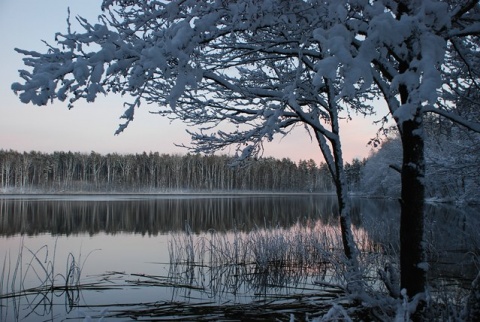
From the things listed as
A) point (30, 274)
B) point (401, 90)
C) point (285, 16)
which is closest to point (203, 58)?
point (285, 16)

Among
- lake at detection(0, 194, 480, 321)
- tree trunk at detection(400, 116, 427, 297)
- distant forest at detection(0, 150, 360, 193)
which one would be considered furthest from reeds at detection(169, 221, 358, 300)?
distant forest at detection(0, 150, 360, 193)

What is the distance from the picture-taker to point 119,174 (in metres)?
84.4

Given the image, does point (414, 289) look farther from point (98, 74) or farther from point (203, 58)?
point (203, 58)

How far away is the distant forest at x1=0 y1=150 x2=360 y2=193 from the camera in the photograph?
242ft

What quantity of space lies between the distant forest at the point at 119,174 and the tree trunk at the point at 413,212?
6966 centimetres

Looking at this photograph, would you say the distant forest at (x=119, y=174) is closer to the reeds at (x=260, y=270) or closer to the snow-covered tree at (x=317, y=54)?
the reeds at (x=260, y=270)

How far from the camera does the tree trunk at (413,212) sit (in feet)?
11.2

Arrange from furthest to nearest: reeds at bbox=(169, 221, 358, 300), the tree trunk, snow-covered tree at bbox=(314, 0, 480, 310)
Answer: reeds at bbox=(169, 221, 358, 300)
the tree trunk
snow-covered tree at bbox=(314, 0, 480, 310)

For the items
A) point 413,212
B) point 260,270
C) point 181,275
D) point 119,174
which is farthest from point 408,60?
point 119,174

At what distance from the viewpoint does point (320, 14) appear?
9.60ft

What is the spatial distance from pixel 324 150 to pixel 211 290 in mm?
4291

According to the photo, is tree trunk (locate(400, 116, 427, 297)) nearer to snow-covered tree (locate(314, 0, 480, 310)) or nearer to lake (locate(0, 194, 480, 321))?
snow-covered tree (locate(314, 0, 480, 310))

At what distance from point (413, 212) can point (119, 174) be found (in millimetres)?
86112

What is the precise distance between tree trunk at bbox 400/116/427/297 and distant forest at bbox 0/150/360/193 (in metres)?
69.7
